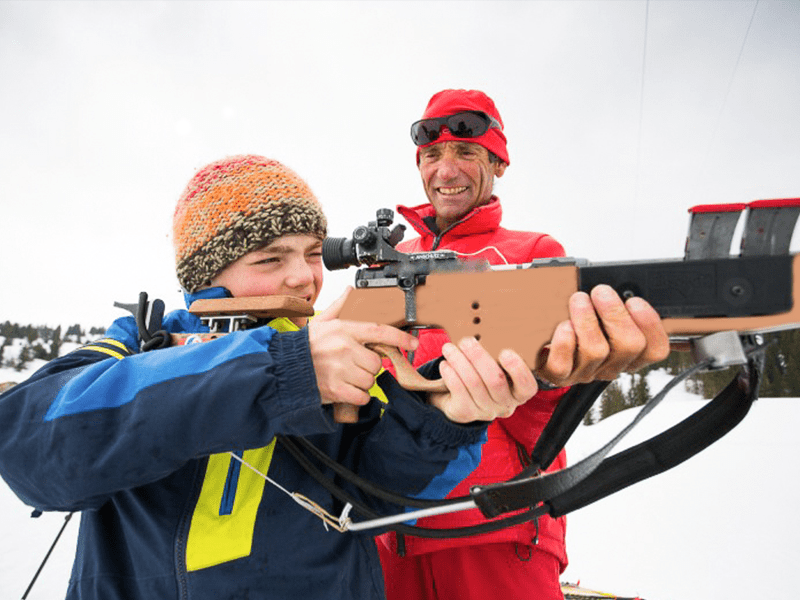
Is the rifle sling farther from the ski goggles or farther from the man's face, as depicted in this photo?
the ski goggles

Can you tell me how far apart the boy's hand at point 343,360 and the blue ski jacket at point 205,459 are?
5 cm

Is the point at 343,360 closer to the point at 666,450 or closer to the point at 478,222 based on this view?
the point at 666,450

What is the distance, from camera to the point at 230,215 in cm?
183

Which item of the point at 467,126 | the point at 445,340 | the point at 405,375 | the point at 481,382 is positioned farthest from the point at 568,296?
the point at 467,126

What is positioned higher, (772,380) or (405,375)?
(405,375)

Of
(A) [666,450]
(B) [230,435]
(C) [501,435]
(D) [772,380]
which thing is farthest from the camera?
(D) [772,380]

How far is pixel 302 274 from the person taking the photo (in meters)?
1.88

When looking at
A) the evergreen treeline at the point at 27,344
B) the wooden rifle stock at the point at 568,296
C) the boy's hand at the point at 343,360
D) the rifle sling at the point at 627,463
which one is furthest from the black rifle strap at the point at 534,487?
the evergreen treeline at the point at 27,344

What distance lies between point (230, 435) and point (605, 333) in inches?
43.7

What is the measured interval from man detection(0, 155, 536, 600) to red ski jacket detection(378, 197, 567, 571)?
479 millimetres

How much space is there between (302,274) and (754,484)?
851 centimetres

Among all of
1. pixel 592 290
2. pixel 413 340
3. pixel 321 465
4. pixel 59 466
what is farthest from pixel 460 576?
pixel 59 466

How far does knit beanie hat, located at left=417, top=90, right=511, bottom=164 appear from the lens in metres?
2.70

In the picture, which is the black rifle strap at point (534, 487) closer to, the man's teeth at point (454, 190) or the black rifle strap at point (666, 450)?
the black rifle strap at point (666, 450)
